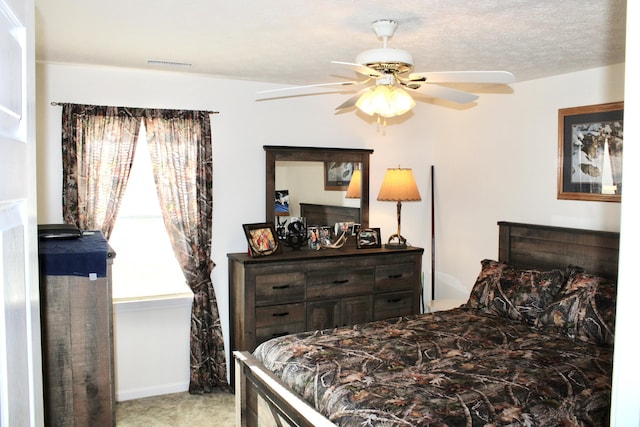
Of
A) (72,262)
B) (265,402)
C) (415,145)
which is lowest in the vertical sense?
(265,402)

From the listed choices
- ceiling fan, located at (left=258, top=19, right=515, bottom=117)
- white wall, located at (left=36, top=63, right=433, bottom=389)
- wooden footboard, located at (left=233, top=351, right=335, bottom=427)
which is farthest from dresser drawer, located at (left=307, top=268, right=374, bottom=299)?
ceiling fan, located at (left=258, top=19, right=515, bottom=117)

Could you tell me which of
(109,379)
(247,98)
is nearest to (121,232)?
(247,98)

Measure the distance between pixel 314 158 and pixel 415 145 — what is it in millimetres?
1165

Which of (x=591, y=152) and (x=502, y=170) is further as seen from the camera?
(x=502, y=170)

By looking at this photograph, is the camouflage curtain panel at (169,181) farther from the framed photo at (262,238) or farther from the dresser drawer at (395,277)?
the dresser drawer at (395,277)

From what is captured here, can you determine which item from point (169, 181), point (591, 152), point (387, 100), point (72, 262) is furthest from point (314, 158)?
point (72, 262)

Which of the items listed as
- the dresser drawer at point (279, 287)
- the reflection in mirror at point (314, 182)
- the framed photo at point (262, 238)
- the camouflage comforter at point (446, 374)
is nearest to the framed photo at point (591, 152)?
the camouflage comforter at point (446, 374)

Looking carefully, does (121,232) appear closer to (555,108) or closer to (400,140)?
(400,140)

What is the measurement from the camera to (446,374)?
2721 mm

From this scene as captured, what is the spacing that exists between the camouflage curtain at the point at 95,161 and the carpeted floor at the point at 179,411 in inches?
54.6

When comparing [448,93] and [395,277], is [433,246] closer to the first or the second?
[395,277]

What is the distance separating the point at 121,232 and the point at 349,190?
6.88ft

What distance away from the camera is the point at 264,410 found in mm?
2926

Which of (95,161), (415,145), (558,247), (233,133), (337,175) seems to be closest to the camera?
(95,161)
